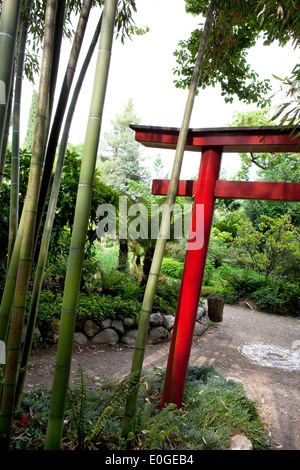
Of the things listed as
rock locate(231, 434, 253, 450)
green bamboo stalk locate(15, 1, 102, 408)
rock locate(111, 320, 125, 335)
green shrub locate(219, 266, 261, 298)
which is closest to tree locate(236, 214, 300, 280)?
green shrub locate(219, 266, 261, 298)

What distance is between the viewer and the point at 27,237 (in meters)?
1.38

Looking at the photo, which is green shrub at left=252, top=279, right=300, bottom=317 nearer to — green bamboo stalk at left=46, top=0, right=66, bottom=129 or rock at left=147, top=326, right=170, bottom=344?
rock at left=147, top=326, right=170, bottom=344

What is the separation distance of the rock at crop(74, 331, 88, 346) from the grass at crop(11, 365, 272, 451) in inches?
54.5

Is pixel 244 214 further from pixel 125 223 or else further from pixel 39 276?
pixel 39 276

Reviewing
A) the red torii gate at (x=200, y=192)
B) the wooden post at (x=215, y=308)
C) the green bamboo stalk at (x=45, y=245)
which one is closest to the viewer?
the green bamboo stalk at (x=45, y=245)

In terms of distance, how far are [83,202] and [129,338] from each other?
350 cm

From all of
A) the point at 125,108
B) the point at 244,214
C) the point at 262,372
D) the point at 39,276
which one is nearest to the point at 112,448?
the point at 39,276

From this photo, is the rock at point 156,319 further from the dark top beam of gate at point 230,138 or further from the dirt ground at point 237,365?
the dark top beam of gate at point 230,138

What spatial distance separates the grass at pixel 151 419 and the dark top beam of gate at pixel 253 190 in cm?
152

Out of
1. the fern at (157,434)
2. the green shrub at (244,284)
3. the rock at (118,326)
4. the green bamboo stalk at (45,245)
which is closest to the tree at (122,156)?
the green shrub at (244,284)

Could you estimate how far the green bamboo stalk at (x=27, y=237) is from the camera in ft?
4.57

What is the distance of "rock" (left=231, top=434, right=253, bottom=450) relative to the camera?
6.70 feet
